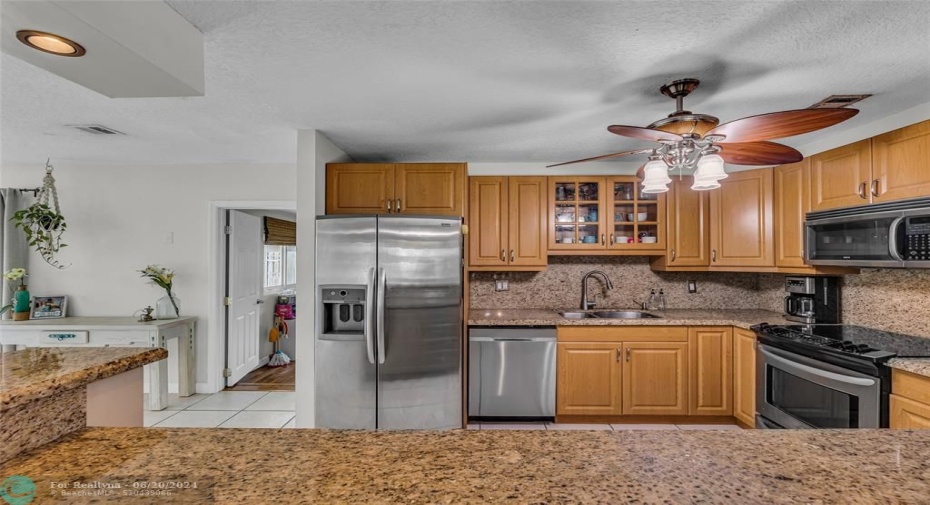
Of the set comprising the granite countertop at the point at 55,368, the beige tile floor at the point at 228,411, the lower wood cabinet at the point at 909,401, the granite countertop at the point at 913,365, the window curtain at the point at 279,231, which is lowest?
the beige tile floor at the point at 228,411

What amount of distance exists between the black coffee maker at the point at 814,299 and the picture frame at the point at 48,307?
20.6ft

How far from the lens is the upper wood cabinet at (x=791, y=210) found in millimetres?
2975

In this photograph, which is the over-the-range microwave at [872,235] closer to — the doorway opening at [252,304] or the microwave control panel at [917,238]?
the microwave control panel at [917,238]

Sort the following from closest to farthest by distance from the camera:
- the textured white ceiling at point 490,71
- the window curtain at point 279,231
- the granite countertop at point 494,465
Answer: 1. the granite countertop at point 494,465
2. the textured white ceiling at point 490,71
3. the window curtain at point 279,231

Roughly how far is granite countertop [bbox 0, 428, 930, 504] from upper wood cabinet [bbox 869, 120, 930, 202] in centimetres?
205

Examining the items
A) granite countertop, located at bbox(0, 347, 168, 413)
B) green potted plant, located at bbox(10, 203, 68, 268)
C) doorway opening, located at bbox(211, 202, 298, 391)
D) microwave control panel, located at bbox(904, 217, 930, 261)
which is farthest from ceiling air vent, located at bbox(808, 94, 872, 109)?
green potted plant, located at bbox(10, 203, 68, 268)

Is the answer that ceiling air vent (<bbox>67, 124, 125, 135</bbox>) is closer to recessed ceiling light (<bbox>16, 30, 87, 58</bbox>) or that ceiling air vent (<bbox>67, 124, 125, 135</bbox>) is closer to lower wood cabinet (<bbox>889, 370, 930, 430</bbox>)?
recessed ceiling light (<bbox>16, 30, 87, 58</bbox>)

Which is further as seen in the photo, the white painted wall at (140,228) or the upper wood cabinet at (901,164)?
the white painted wall at (140,228)

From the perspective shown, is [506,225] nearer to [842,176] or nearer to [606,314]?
[606,314]

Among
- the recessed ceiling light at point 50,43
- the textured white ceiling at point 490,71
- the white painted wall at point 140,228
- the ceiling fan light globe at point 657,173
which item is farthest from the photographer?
the white painted wall at point 140,228

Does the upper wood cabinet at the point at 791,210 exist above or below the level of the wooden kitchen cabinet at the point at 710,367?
above

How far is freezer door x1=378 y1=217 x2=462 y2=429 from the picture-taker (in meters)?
2.85

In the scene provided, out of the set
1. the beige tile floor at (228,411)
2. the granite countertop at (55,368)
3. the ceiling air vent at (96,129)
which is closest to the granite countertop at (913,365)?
the granite countertop at (55,368)

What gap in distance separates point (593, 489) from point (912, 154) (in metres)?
2.85
